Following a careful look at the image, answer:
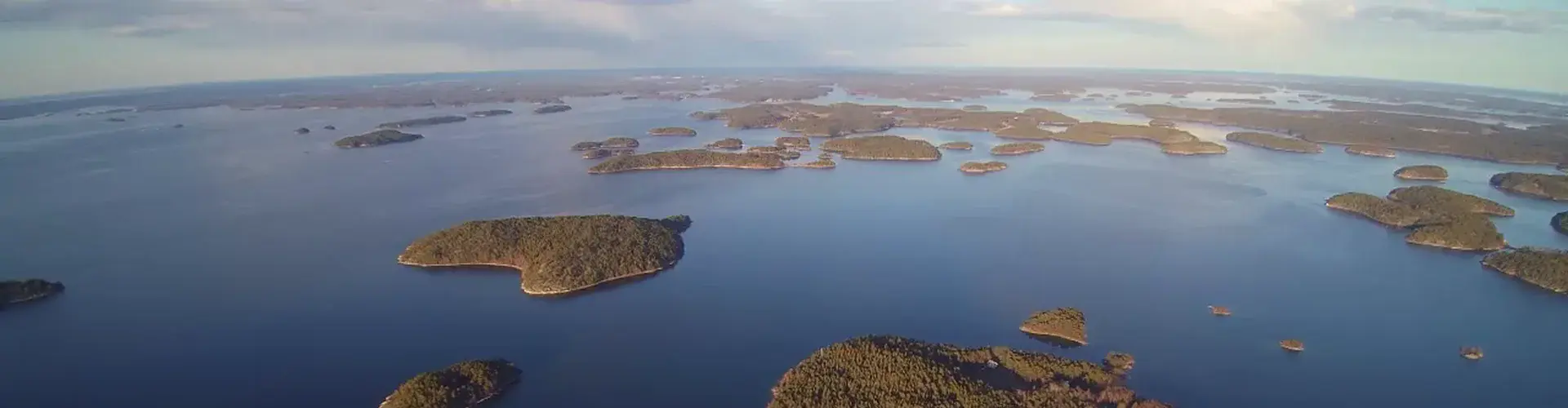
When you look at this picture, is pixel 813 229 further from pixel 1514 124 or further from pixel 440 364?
pixel 1514 124

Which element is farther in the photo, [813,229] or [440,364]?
[813,229]

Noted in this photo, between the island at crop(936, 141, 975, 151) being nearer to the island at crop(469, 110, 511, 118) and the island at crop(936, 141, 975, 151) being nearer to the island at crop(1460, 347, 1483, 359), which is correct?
the island at crop(1460, 347, 1483, 359)

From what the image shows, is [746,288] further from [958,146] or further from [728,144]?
[958,146]

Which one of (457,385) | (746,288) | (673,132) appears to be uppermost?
(673,132)

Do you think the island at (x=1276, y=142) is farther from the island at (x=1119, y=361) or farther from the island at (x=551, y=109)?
the island at (x=551, y=109)

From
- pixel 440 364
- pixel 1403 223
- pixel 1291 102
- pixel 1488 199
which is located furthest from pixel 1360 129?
pixel 440 364

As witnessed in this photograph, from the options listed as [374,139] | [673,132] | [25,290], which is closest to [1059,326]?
[25,290]
